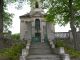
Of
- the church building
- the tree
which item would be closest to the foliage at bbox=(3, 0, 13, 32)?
the church building

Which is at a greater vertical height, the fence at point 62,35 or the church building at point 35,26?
the church building at point 35,26

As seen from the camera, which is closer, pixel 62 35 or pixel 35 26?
pixel 62 35

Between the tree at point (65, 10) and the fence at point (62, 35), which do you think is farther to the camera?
the fence at point (62, 35)

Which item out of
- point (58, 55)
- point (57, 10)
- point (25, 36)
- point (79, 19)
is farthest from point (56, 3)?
point (25, 36)

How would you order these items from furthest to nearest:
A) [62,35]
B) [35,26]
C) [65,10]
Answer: [35,26] → [62,35] → [65,10]

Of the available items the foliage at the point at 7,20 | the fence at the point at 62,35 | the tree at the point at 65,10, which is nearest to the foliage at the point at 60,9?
the tree at the point at 65,10

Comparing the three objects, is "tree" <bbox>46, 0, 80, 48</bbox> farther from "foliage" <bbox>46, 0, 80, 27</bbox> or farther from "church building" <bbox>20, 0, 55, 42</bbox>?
"church building" <bbox>20, 0, 55, 42</bbox>

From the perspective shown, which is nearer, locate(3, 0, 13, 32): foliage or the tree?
the tree

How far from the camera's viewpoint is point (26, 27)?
4441cm

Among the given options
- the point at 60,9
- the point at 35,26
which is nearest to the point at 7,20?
the point at 35,26

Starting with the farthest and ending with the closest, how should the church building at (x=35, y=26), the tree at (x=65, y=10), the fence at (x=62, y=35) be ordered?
the church building at (x=35, y=26) → the fence at (x=62, y=35) → the tree at (x=65, y=10)

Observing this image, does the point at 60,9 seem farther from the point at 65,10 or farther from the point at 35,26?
the point at 35,26

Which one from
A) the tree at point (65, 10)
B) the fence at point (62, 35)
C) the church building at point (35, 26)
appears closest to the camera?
the tree at point (65, 10)

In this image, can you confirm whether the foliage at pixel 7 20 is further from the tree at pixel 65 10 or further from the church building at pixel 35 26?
the tree at pixel 65 10
